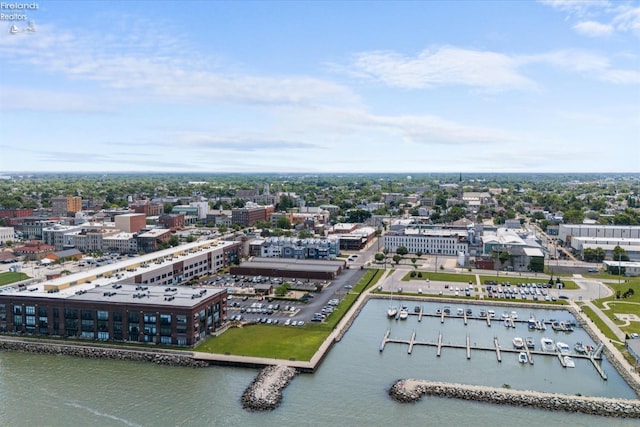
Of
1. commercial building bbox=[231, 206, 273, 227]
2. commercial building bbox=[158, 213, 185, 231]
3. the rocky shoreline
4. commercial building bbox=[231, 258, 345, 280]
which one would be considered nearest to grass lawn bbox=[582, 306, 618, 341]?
commercial building bbox=[231, 258, 345, 280]

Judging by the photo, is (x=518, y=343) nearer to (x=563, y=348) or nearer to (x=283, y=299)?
(x=563, y=348)

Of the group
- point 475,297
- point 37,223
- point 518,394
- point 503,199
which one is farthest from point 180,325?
point 503,199

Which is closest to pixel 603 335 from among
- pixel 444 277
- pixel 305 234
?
pixel 444 277

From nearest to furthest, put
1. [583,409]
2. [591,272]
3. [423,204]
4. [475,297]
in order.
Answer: [583,409] < [475,297] < [591,272] < [423,204]

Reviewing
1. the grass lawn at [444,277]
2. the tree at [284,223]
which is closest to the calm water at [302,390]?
the grass lawn at [444,277]

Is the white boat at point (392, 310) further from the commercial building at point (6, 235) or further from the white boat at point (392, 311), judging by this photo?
the commercial building at point (6, 235)

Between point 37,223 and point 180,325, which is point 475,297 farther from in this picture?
point 37,223
